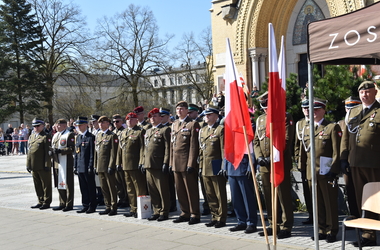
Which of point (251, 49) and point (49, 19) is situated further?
point (49, 19)

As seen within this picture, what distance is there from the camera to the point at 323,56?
5.19m

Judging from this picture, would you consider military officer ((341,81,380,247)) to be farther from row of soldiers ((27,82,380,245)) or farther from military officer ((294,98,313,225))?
military officer ((294,98,313,225))

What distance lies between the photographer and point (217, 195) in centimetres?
839

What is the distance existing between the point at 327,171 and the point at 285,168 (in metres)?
0.83

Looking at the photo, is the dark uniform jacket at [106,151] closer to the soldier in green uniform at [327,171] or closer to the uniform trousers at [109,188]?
the uniform trousers at [109,188]

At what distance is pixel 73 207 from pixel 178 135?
149 inches

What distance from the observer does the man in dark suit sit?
34.1 ft

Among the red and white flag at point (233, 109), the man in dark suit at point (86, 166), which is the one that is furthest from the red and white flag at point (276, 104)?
the man in dark suit at point (86, 166)

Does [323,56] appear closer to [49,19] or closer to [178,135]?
[178,135]

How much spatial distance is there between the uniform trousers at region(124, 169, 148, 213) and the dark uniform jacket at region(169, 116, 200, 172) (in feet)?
3.69

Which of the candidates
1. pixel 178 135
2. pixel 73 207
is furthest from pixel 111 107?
pixel 178 135

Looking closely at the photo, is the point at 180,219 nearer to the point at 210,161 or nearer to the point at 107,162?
the point at 210,161

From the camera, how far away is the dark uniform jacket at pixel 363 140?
649cm

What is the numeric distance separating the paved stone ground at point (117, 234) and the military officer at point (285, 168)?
0.76 ft
